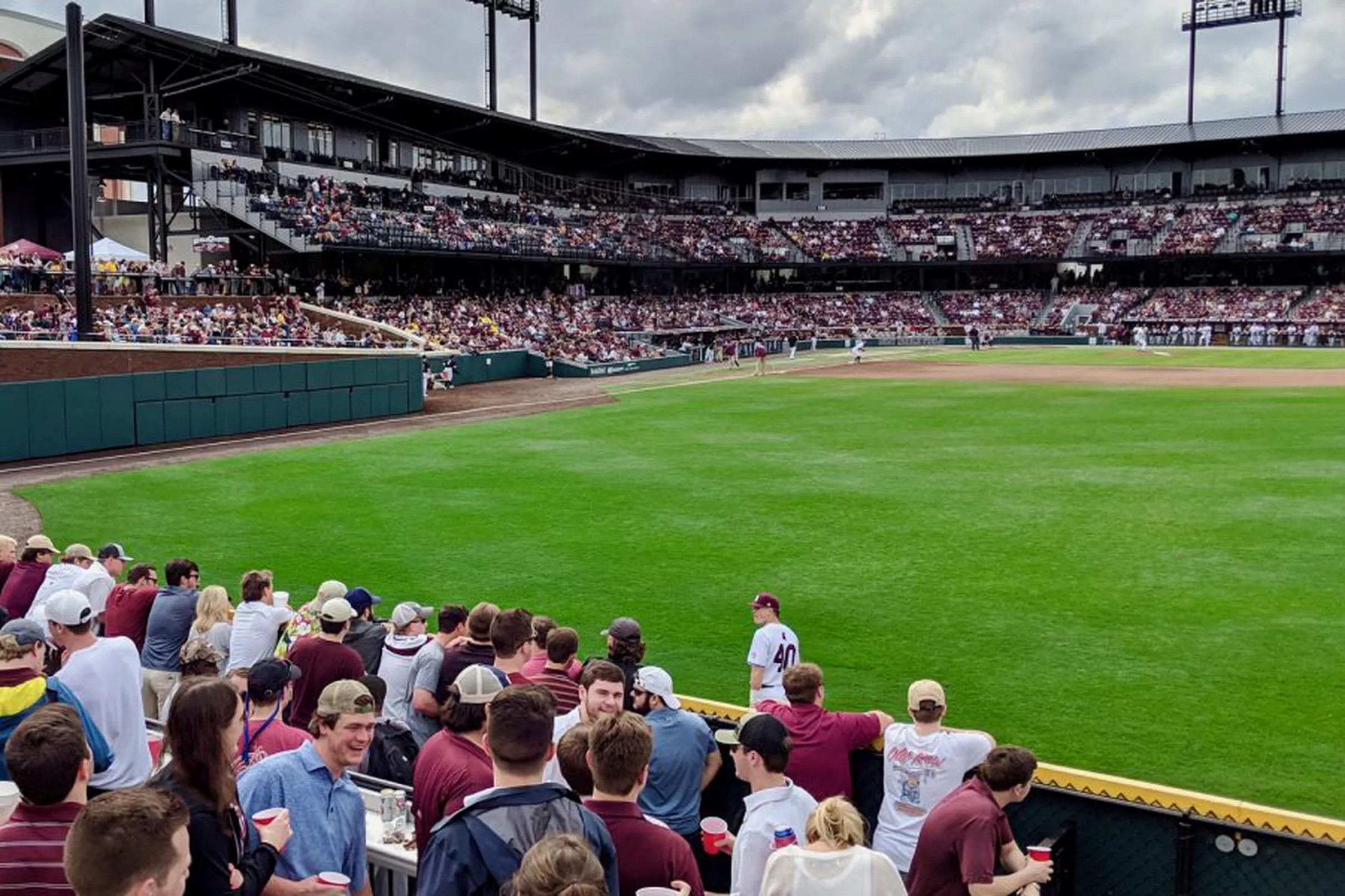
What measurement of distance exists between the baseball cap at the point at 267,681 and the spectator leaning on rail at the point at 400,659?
6.02 feet

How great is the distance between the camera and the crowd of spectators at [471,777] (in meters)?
3.96

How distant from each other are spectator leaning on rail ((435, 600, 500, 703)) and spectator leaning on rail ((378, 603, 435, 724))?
1.11 ft

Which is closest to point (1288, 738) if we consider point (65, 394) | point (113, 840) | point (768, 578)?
point (768, 578)

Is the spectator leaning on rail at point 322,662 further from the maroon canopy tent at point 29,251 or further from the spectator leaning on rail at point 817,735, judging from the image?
the maroon canopy tent at point 29,251

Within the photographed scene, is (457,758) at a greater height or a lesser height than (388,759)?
greater

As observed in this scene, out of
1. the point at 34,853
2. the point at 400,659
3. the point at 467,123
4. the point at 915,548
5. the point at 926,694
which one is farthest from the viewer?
the point at 467,123

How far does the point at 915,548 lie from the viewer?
54.5 feet

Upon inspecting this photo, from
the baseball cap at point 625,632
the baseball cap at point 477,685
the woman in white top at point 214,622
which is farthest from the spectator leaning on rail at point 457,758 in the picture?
the woman in white top at point 214,622

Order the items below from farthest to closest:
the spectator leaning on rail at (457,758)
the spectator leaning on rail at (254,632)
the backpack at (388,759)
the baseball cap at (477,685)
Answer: the spectator leaning on rail at (254,632)
the backpack at (388,759)
the baseball cap at (477,685)
the spectator leaning on rail at (457,758)

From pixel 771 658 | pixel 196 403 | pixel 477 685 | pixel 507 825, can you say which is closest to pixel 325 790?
pixel 477 685

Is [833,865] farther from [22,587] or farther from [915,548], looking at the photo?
[915,548]

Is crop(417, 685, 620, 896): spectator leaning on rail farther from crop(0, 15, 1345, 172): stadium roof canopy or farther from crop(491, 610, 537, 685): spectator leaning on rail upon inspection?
crop(0, 15, 1345, 172): stadium roof canopy

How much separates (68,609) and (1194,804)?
6.37m

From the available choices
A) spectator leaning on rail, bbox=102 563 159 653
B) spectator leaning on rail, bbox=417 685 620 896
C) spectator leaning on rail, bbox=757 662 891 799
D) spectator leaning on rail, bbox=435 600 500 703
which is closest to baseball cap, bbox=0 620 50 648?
spectator leaning on rail, bbox=435 600 500 703
